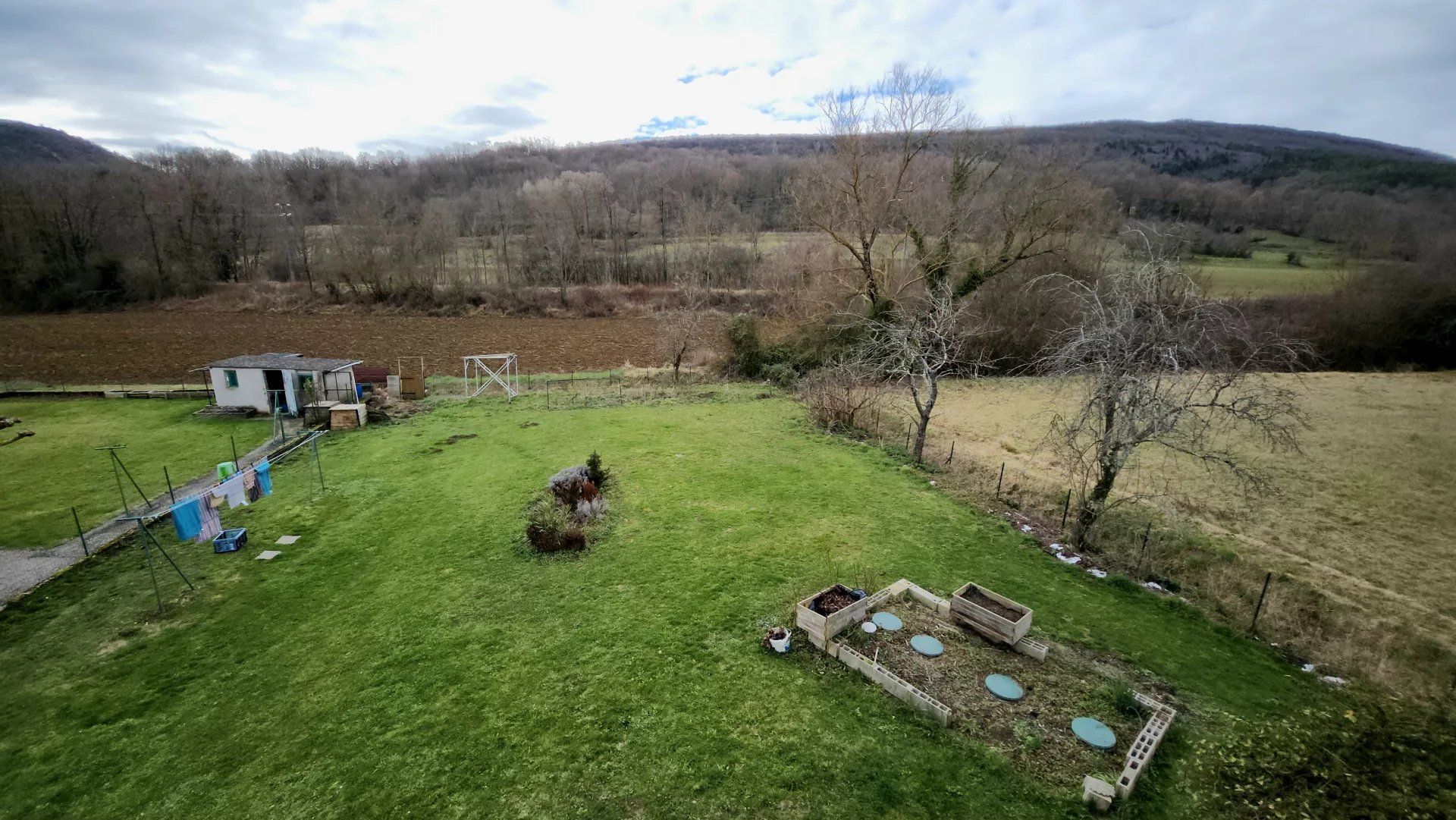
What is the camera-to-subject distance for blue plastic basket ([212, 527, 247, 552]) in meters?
10.8

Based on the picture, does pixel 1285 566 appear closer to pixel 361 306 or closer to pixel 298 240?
pixel 361 306


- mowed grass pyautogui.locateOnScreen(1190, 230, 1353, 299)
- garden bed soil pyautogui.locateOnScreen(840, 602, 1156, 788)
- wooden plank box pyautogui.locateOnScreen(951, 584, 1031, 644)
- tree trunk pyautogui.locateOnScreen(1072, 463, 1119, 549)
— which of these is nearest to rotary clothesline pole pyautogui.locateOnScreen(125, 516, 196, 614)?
garden bed soil pyautogui.locateOnScreen(840, 602, 1156, 788)

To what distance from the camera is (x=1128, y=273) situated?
11156 millimetres

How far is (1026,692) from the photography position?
699 centimetres

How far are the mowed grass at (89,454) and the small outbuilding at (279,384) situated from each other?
0.89 m

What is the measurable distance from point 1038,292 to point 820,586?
26.9m

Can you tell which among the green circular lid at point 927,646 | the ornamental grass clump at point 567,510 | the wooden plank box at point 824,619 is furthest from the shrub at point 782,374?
the green circular lid at point 927,646

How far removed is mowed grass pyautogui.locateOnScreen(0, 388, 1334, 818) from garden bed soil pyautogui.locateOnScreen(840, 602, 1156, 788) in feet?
0.73

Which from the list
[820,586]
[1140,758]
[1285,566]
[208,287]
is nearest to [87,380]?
[208,287]

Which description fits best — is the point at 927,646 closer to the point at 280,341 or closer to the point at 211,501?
the point at 211,501

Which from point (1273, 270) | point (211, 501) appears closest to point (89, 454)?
point (211, 501)

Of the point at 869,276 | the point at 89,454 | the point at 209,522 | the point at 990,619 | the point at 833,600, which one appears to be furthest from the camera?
the point at 869,276

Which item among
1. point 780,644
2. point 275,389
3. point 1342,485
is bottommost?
point 1342,485

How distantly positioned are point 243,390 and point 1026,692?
25.0 m
